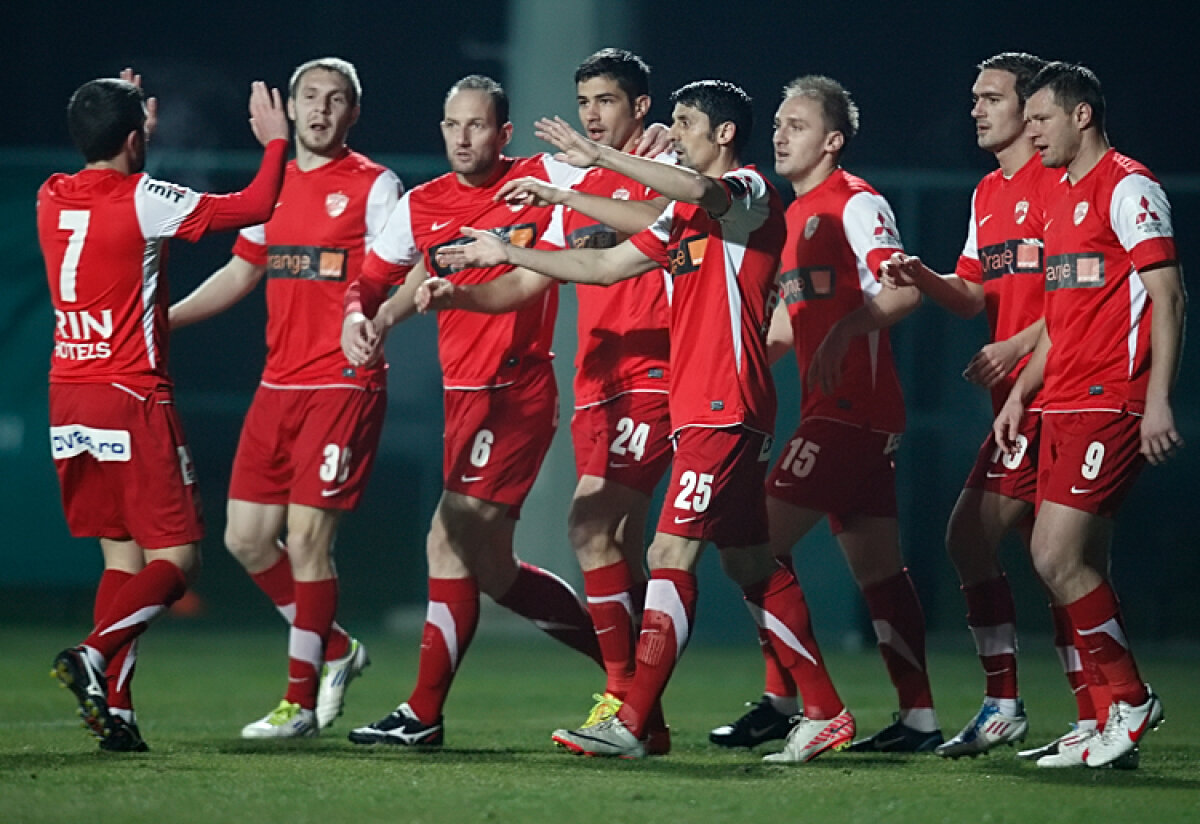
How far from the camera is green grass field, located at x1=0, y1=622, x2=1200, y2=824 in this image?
15.9 ft

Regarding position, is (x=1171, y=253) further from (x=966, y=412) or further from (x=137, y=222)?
(x=966, y=412)

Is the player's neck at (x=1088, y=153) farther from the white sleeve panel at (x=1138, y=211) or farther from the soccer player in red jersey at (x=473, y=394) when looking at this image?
the soccer player in red jersey at (x=473, y=394)

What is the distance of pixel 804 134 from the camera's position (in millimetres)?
6812

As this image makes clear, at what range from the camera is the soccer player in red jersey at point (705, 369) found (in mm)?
5852

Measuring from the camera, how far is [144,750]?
609 centimetres

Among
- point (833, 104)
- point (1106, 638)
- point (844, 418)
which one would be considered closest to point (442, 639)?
point (844, 418)

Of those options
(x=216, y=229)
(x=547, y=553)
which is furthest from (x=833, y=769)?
(x=547, y=553)

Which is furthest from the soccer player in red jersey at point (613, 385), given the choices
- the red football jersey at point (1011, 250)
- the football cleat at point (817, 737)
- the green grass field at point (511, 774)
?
the red football jersey at point (1011, 250)

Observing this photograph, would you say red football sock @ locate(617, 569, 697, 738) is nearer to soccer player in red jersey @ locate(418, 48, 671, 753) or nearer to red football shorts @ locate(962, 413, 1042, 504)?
soccer player in red jersey @ locate(418, 48, 671, 753)

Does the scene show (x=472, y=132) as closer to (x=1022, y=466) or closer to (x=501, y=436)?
(x=501, y=436)

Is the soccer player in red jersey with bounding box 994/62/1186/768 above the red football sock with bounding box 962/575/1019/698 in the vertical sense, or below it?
above

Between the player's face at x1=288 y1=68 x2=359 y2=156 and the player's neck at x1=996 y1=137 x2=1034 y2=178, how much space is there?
257 centimetres

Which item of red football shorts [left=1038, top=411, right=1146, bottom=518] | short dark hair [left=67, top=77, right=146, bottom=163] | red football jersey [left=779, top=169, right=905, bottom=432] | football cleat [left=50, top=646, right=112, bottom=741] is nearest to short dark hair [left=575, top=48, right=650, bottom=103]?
red football jersey [left=779, top=169, right=905, bottom=432]

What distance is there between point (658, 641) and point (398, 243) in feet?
6.39
